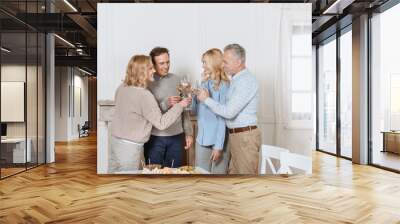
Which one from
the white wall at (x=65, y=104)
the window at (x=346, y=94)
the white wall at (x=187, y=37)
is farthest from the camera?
the white wall at (x=65, y=104)

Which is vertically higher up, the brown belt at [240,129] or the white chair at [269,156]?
the brown belt at [240,129]

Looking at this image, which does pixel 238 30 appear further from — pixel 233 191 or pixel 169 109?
pixel 233 191

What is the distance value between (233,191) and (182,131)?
1459 millimetres

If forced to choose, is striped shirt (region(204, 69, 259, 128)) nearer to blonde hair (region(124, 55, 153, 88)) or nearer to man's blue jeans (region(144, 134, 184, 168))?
man's blue jeans (region(144, 134, 184, 168))

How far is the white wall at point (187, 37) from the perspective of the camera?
21.4ft

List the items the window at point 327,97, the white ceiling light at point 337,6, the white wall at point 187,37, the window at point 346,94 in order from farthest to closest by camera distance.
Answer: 1. the window at point 327,97
2. the window at point 346,94
3. the white ceiling light at point 337,6
4. the white wall at point 187,37

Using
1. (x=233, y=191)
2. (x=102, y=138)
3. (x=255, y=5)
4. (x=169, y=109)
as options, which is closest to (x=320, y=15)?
(x=255, y=5)

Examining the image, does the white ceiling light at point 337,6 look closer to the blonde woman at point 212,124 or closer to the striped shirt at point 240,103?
the striped shirt at point 240,103

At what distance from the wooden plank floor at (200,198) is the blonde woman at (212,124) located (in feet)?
0.94

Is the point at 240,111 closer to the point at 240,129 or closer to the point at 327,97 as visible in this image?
the point at 240,129

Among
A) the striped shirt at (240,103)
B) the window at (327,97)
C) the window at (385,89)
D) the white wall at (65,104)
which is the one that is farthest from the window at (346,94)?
the white wall at (65,104)

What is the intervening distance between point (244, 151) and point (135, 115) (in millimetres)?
1819

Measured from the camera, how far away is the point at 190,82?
649 cm

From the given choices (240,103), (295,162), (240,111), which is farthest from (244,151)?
(295,162)
